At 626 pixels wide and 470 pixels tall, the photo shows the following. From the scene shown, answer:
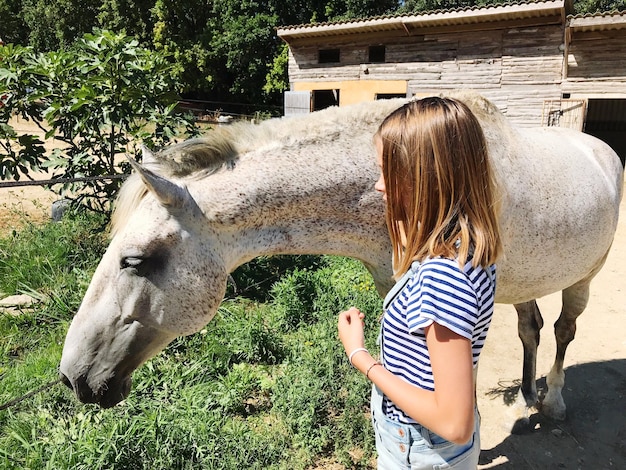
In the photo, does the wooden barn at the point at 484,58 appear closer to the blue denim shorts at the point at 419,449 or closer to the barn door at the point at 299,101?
the barn door at the point at 299,101

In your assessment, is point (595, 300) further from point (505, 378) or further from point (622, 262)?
point (505, 378)

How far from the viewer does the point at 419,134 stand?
1.11 metres

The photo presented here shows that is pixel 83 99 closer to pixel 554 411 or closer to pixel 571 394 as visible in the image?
pixel 554 411

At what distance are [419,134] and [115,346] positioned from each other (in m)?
1.41

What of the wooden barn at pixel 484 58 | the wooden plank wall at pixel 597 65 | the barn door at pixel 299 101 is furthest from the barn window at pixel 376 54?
the wooden plank wall at pixel 597 65

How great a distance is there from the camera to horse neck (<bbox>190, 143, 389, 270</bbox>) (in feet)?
5.81

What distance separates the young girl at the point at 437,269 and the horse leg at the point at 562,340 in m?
2.50

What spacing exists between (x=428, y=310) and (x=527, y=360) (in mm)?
2763

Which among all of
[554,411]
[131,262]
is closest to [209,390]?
Answer: [131,262]

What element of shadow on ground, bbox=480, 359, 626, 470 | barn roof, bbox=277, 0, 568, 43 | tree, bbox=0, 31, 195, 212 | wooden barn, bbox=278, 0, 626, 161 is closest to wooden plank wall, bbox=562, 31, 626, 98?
wooden barn, bbox=278, 0, 626, 161

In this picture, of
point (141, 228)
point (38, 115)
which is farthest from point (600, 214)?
point (38, 115)

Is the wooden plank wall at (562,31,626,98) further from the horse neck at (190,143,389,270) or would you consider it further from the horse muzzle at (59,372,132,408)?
the horse muzzle at (59,372,132,408)

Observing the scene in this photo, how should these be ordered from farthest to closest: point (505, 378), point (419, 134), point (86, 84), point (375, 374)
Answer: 1. point (86, 84)
2. point (505, 378)
3. point (375, 374)
4. point (419, 134)

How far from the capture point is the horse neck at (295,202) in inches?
69.7
